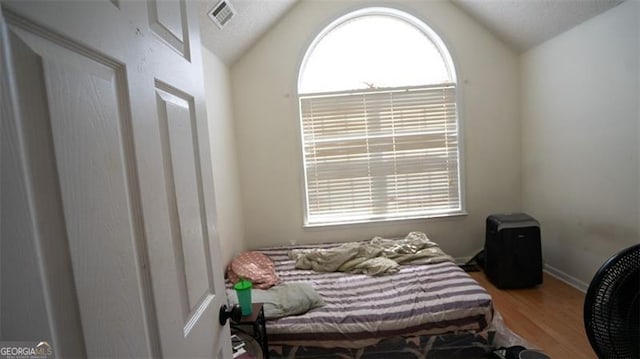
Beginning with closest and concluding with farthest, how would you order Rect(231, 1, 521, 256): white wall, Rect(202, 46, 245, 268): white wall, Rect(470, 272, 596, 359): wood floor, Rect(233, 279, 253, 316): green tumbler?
Rect(233, 279, 253, 316): green tumbler, Rect(470, 272, 596, 359): wood floor, Rect(202, 46, 245, 268): white wall, Rect(231, 1, 521, 256): white wall

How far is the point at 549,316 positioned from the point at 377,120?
219cm

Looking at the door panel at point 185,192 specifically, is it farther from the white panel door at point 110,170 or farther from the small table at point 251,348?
the small table at point 251,348

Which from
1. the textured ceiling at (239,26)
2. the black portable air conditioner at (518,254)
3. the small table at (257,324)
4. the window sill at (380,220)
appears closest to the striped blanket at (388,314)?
the small table at (257,324)

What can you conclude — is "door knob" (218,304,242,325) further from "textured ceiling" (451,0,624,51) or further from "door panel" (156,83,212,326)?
"textured ceiling" (451,0,624,51)

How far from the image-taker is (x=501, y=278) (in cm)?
254

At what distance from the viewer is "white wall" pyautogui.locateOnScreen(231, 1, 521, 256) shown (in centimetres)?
295

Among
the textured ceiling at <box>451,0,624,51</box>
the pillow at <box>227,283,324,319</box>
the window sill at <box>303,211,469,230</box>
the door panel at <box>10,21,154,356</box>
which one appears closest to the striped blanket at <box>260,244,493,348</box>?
the pillow at <box>227,283,324,319</box>

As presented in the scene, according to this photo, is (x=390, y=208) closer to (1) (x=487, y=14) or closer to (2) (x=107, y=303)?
(1) (x=487, y=14)

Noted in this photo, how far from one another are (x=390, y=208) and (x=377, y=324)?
1.63 m

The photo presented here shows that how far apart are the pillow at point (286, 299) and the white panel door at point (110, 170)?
1074mm

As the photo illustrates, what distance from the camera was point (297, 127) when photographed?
3016 mm

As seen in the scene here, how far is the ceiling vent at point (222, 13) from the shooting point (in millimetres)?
1904

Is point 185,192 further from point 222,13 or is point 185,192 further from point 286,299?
point 222,13

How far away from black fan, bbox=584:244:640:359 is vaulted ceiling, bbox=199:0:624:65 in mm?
2153
